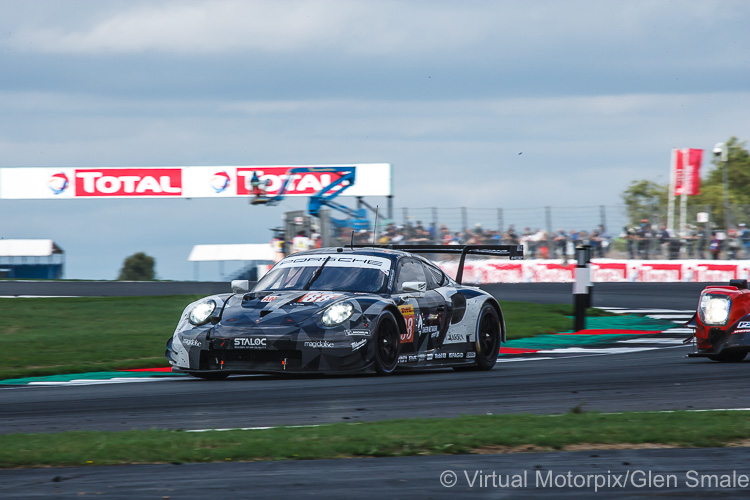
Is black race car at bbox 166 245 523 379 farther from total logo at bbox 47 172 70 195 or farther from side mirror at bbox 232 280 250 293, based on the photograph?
total logo at bbox 47 172 70 195

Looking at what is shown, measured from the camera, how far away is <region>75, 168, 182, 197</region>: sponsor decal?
45.8m

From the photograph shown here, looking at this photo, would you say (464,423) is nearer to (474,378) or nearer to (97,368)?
(474,378)

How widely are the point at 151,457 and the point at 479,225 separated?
24.1 metres

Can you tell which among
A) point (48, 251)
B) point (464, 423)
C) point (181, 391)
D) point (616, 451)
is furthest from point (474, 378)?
point (48, 251)

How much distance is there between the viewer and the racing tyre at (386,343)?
9281 millimetres

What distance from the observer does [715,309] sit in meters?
10.4

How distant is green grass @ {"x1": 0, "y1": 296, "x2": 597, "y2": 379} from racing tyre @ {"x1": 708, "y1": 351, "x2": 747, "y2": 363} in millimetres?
4212

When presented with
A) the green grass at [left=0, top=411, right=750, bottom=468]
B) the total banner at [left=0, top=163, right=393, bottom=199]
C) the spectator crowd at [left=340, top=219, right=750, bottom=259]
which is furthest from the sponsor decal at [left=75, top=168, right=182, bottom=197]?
the green grass at [left=0, top=411, right=750, bottom=468]

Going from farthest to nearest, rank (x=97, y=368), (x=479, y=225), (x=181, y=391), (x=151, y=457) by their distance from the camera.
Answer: (x=479, y=225) < (x=97, y=368) < (x=181, y=391) < (x=151, y=457)

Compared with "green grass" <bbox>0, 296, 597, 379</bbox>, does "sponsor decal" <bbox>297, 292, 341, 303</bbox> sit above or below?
above

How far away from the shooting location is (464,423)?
5.99 m

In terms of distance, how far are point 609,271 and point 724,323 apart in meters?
20.6

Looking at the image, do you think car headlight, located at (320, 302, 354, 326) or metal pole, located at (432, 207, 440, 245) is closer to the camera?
car headlight, located at (320, 302, 354, 326)

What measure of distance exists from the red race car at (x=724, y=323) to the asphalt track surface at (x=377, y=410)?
0.17 meters
